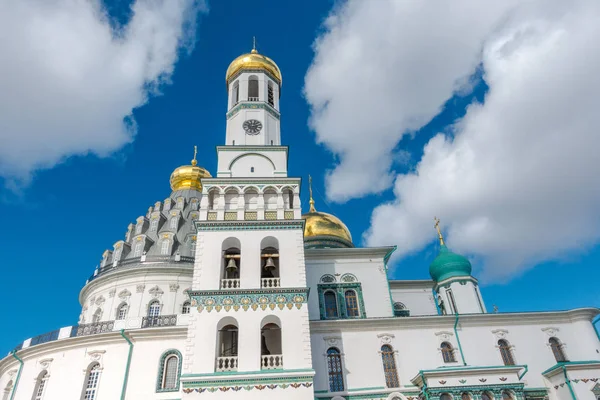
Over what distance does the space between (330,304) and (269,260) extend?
16.0 ft

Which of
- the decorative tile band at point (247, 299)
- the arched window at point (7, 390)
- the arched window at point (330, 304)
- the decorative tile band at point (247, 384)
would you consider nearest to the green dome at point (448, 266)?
the arched window at point (330, 304)

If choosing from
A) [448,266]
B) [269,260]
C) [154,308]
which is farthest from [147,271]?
[448,266]

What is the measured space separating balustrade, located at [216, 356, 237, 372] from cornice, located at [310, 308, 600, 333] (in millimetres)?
4215

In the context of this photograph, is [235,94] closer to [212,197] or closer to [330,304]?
[212,197]

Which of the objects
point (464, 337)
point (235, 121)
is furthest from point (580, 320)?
point (235, 121)

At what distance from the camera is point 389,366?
19.0 m

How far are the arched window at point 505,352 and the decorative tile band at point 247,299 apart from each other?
9.98m

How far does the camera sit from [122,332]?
2017cm

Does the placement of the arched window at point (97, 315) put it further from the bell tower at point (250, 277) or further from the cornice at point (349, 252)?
the cornice at point (349, 252)

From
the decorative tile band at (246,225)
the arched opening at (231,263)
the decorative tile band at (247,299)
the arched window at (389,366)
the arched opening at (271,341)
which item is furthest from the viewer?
the decorative tile band at (246,225)

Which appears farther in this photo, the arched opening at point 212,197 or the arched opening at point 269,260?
the arched opening at point 212,197

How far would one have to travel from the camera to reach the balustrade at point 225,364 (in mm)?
16016

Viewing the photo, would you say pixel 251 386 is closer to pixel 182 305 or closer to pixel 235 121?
pixel 182 305

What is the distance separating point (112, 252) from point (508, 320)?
24.5 metres
